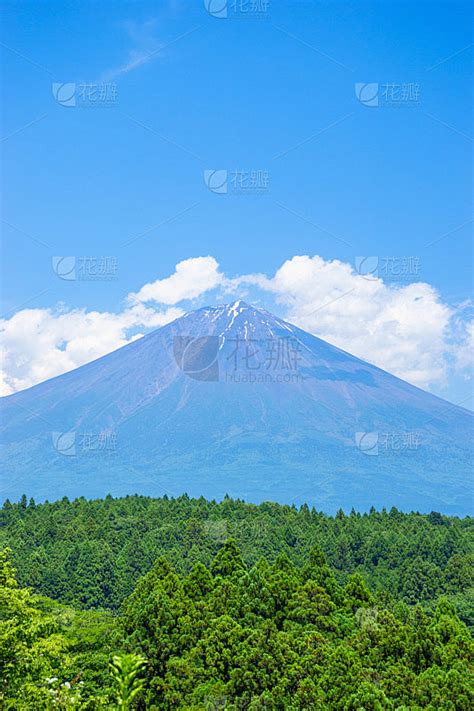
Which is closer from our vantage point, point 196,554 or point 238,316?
point 196,554

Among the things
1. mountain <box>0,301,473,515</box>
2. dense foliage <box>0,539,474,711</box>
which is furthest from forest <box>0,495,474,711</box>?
mountain <box>0,301,473,515</box>

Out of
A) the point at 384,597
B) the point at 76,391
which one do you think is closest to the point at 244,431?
the point at 76,391

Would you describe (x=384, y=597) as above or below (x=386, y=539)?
below

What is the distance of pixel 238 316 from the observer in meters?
117

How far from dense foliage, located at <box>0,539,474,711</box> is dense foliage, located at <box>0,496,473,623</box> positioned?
19.1 ft

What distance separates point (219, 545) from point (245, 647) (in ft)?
40.8

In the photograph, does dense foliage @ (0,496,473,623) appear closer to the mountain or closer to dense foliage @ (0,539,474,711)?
dense foliage @ (0,539,474,711)

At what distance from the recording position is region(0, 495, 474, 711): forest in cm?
1052

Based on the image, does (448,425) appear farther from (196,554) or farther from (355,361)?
(196,554)

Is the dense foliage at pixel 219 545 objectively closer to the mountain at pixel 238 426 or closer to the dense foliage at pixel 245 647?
the dense foliage at pixel 245 647

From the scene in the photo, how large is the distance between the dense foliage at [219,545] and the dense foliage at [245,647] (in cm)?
582

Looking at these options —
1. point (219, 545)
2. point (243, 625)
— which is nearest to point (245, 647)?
point (243, 625)

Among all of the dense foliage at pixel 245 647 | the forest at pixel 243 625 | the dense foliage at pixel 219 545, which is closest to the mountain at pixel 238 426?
the dense foliage at pixel 219 545

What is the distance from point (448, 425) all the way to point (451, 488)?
1461 cm
